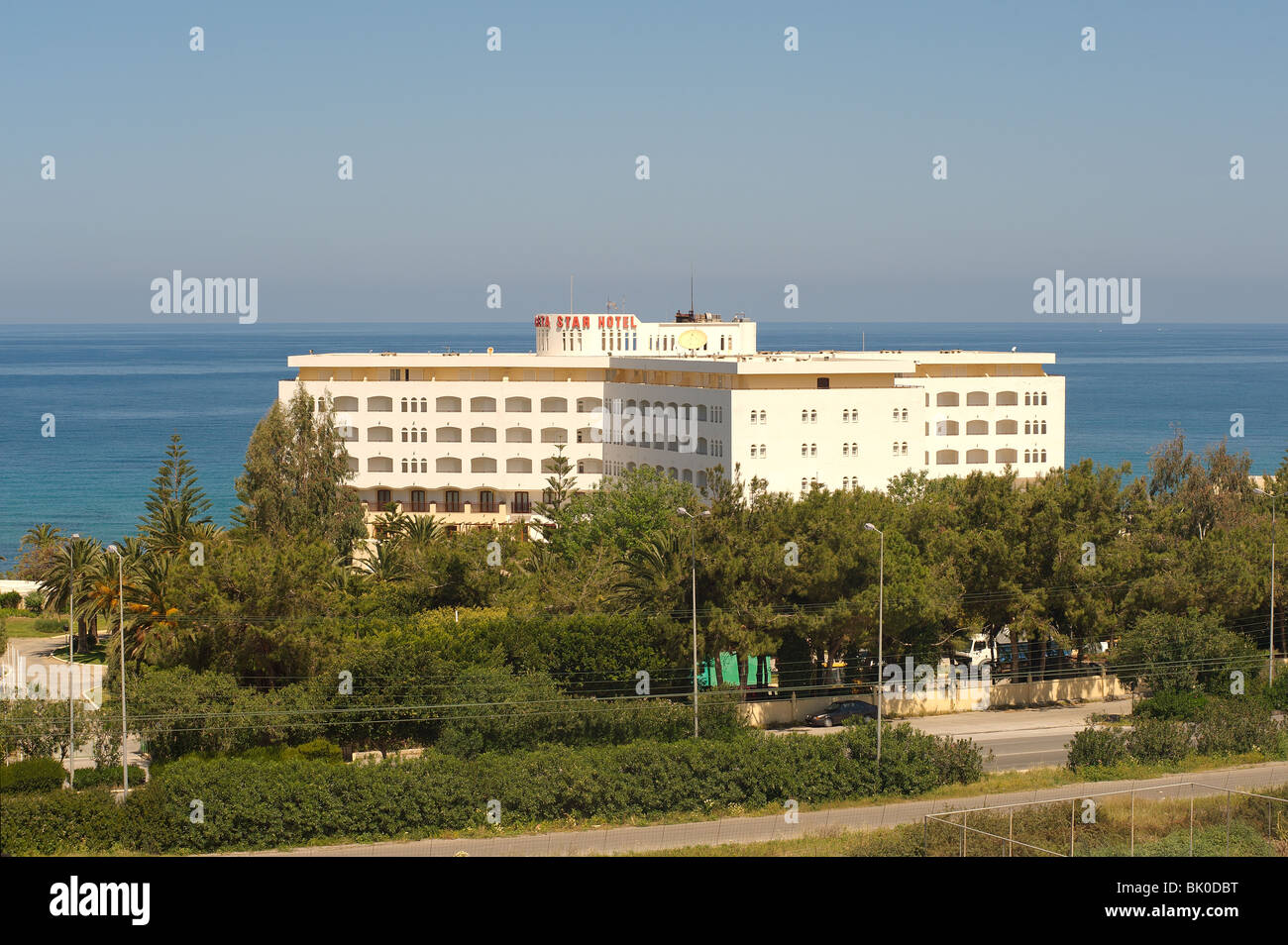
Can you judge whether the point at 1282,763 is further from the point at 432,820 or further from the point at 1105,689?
the point at 432,820

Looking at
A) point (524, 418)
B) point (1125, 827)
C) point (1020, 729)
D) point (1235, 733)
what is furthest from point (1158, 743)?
point (524, 418)

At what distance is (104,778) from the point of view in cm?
3997

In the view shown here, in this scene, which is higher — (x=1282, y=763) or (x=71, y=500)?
(x=71, y=500)

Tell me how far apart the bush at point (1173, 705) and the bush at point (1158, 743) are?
3.21m

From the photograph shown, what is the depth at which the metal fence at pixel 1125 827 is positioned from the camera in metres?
28.7

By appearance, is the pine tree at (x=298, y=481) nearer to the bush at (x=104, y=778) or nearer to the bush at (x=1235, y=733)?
the bush at (x=104, y=778)

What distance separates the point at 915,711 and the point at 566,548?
18976mm

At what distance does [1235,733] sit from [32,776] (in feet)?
115

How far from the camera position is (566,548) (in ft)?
210

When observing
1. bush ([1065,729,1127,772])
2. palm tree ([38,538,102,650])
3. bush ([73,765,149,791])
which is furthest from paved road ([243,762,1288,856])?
palm tree ([38,538,102,650])

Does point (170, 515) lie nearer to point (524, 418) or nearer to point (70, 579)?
point (70, 579)

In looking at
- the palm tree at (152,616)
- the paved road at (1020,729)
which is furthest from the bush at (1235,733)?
the palm tree at (152,616)

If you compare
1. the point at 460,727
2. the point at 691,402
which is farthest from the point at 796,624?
the point at 691,402
